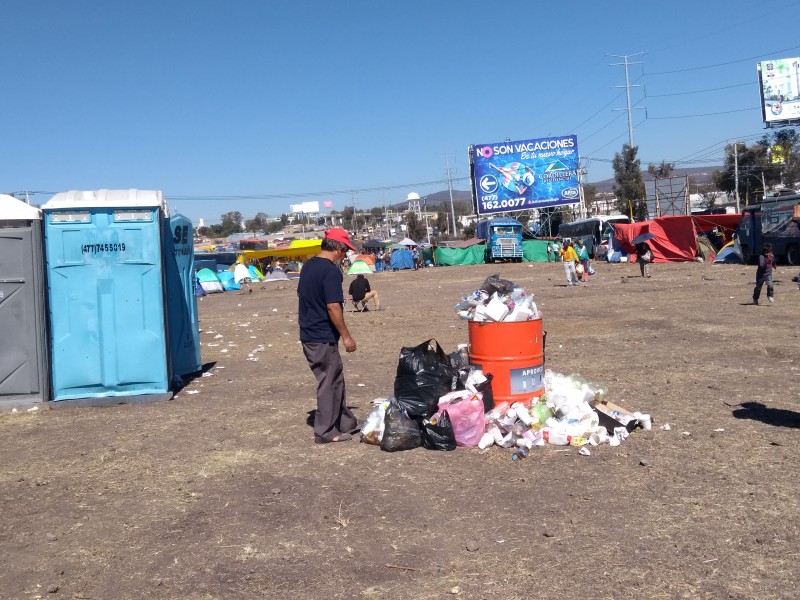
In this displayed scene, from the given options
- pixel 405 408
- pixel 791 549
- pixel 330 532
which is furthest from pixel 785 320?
pixel 330 532

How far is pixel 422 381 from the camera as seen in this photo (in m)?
6.71

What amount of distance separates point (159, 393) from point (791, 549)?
7.14 m

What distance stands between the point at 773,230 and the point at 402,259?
89.8ft

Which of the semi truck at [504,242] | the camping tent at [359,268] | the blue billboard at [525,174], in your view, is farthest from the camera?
the blue billboard at [525,174]

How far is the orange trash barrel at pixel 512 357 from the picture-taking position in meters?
6.99

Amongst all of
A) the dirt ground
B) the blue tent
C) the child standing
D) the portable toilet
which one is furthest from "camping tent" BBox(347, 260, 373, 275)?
the portable toilet

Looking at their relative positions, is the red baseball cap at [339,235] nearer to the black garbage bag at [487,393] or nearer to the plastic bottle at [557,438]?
the black garbage bag at [487,393]

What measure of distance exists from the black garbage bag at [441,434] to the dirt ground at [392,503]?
0.12 metres

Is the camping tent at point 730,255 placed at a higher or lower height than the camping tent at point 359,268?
lower

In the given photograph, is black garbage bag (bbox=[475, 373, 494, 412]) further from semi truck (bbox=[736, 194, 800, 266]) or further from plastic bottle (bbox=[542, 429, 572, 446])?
semi truck (bbox=[736, 194, 800, 266])

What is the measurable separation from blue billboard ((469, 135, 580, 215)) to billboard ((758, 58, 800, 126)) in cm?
1222

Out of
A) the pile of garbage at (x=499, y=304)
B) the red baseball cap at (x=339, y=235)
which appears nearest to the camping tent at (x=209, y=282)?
the red baseball cap at (x=339, y=235)

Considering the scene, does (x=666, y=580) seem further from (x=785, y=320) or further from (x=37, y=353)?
(x=785, y=320)

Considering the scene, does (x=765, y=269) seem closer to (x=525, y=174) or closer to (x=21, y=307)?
(x=21, y=307)
